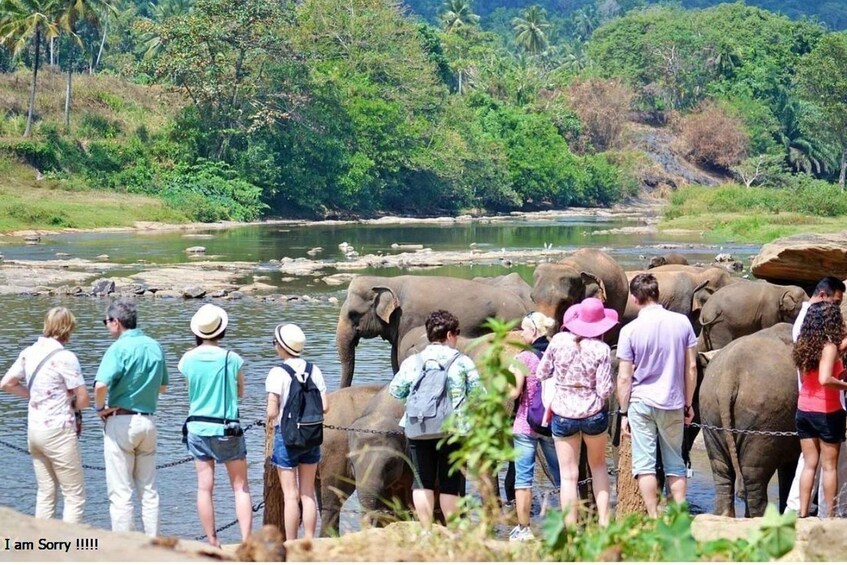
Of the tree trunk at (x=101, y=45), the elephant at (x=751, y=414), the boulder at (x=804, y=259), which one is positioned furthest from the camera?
the tree trunk at (x=101, y=45)

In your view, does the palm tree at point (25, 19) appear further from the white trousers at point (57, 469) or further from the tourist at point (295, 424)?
the tourist at point (295, 424)

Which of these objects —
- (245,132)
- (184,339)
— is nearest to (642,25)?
(245,132)

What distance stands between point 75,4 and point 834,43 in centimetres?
4198

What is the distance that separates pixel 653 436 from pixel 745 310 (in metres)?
7.72

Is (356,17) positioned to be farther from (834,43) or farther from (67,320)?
(67,320)

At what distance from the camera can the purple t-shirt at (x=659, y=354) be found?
28.6 feet

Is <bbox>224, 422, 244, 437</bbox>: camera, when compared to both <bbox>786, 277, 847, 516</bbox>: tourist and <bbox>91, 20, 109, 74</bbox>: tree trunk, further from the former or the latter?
<bbox>91, 20, 109, 74</bbox>: tree trunk

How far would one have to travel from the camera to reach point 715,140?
103m

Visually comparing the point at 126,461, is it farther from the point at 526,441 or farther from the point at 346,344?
the point at 346,344

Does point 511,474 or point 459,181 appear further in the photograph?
point 459,181

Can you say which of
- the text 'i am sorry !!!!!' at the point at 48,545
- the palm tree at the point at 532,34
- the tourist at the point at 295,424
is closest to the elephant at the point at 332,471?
the tourist at the point at 295,424

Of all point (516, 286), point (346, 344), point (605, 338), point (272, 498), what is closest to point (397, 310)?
point (346, 344)

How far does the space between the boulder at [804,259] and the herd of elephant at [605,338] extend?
121cm

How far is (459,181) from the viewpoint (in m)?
76.2
